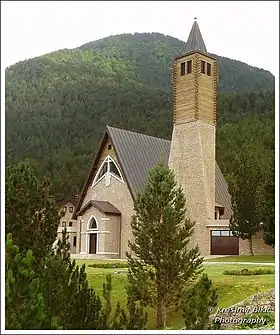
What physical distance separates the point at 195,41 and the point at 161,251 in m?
2.95

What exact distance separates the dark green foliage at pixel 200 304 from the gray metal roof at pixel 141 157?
58.8 inches

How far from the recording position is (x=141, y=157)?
29.4ft

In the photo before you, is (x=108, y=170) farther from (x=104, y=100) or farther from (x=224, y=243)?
(x=224, y=243)

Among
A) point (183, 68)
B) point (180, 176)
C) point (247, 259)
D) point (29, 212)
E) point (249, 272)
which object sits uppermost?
point (183, 68)

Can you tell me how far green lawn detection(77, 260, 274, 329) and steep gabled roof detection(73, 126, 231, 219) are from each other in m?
1.06

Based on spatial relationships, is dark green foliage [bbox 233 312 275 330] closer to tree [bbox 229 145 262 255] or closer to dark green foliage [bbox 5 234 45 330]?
tree [bbox 229 145 262 255]

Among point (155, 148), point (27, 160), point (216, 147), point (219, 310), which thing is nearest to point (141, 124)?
point (155, 148)

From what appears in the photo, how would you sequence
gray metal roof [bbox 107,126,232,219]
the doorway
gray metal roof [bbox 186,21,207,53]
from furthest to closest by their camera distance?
the doorway, gray metal roof [bbox 107,126,232,219], gray metal roof [bbox 186,21,207,53]

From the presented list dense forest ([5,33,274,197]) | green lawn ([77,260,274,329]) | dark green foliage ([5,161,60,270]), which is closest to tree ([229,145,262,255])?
dense forest ([5,33,274,197])

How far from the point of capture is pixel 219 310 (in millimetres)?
7359

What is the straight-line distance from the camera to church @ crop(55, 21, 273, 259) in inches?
336

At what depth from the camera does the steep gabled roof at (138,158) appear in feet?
28.4

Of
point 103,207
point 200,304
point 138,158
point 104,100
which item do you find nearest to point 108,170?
point 103,207

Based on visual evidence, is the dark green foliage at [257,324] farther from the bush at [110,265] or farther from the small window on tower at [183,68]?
the small window on tower at [183,68]
